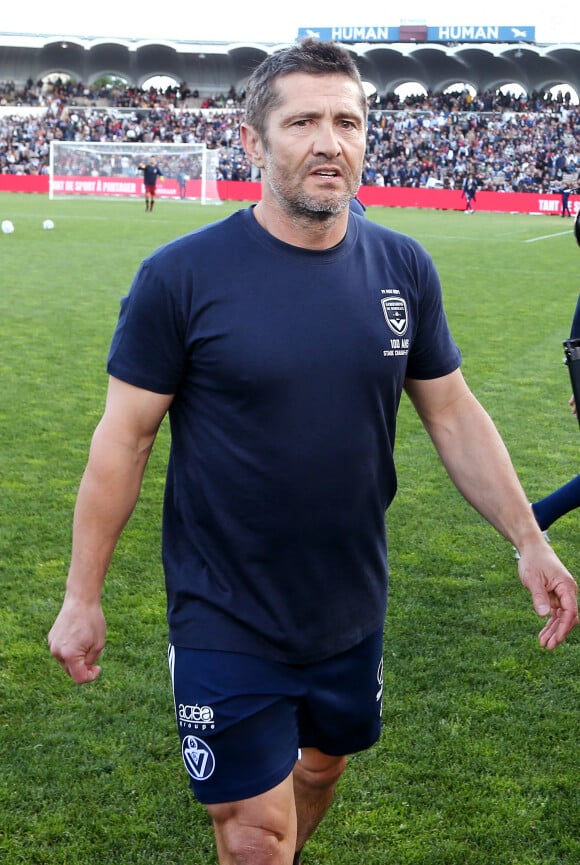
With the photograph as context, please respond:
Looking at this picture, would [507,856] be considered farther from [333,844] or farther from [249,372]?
[249,372]

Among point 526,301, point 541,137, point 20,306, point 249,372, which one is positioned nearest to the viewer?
point 249,372

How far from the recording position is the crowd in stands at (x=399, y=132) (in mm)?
→ 46778

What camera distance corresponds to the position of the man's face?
8.08 feet

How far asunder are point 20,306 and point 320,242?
42.5 ft

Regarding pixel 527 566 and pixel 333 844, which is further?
pixel 333 844

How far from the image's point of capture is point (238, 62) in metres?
66.9

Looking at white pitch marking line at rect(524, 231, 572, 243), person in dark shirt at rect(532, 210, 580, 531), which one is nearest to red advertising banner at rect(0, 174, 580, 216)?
white pitch marking line at rect(524, 231, 572, 243)

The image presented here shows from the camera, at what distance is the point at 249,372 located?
7.87 ft

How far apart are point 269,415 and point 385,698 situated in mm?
2372

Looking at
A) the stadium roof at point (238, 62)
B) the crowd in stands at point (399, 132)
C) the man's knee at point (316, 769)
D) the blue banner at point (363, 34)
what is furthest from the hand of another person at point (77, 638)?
the blue banner at point (363, 34)

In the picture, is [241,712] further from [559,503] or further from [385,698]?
[559,503]

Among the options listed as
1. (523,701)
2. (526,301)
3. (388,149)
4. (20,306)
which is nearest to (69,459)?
(523,701)

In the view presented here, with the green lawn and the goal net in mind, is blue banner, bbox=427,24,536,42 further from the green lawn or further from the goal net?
the green lawn

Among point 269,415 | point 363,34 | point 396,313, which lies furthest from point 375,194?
point 269,415
